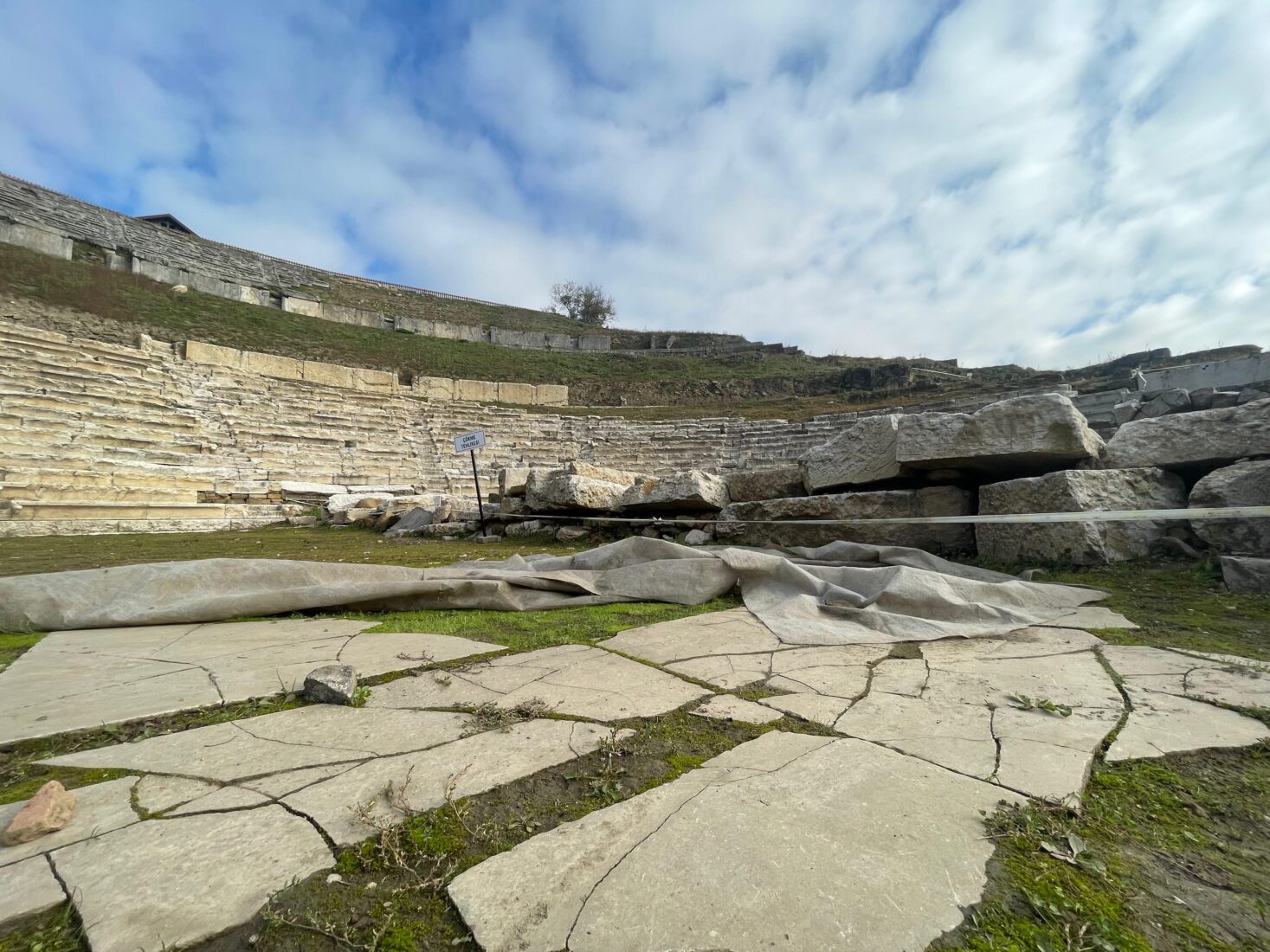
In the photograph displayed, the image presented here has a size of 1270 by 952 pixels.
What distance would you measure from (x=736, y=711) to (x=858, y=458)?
3.50m

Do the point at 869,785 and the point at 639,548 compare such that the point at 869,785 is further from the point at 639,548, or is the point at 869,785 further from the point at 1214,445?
the point at 1214,445

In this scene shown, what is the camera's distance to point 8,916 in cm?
80

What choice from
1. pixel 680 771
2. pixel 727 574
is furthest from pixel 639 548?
pixel 680 771

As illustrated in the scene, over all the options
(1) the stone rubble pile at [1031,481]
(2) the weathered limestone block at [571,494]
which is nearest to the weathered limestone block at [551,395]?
(2) the weathered limestone block at [571,494]

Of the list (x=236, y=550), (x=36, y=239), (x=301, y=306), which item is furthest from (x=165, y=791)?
(x=301, y=306)

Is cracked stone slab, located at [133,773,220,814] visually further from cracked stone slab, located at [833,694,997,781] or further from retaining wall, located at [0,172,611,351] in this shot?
retaining wall, located at [0,172,611,351]

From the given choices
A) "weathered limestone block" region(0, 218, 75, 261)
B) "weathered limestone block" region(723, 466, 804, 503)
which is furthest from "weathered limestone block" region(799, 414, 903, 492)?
"weathered limestone block" region(0, 218, 75, 261)

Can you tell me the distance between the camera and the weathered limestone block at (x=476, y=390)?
24.1 meters

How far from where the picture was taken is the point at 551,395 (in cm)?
2664

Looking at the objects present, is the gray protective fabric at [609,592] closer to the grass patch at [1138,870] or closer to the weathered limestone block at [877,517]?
the weathered limestone block at [877,517]

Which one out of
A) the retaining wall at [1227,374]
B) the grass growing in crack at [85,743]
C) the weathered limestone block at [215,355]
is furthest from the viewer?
the weathered limestone block at [215,355]

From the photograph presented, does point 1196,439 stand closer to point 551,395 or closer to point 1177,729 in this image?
point 1177,729

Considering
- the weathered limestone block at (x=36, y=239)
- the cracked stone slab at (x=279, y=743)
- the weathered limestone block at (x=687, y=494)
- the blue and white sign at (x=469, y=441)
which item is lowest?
the cracked stone slab at (x=279, y=743)

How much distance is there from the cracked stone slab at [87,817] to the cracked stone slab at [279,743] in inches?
3.7
